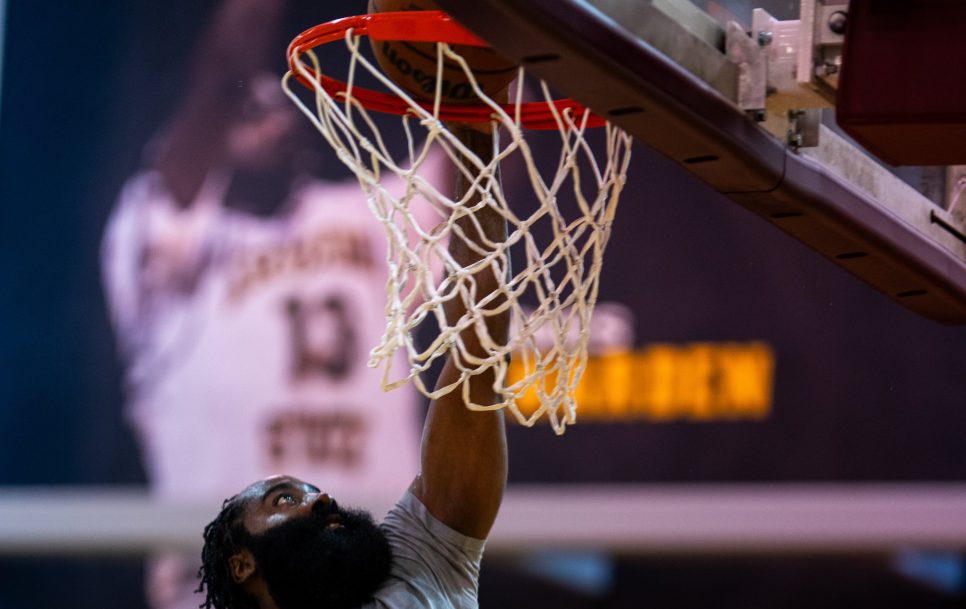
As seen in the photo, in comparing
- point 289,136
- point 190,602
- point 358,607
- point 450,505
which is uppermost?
point 289,136

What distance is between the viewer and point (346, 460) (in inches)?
167

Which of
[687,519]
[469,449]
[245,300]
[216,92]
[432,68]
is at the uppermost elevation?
[216,92]

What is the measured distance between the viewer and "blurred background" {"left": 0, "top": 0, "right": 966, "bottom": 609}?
3.90 m

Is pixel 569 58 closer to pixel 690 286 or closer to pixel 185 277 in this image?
pixel 690 286

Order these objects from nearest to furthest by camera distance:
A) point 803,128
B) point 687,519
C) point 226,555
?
point 803,128 → point 226,555 → point 687,519

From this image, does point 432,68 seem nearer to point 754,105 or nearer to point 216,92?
point 754,105

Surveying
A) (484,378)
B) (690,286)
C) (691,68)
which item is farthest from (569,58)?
(690,286)

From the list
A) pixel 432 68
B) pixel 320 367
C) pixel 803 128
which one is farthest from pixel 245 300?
pixel 803 128

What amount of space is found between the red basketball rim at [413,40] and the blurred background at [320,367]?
6.10 ft

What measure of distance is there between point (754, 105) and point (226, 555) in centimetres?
126

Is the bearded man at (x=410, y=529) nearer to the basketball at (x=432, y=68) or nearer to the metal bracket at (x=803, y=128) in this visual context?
the basketball at (x=432, y=68)

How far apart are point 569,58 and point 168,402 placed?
3201 mm

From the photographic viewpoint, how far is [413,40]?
1981 mm

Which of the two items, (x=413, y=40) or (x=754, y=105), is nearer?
(x=754, y=105)
